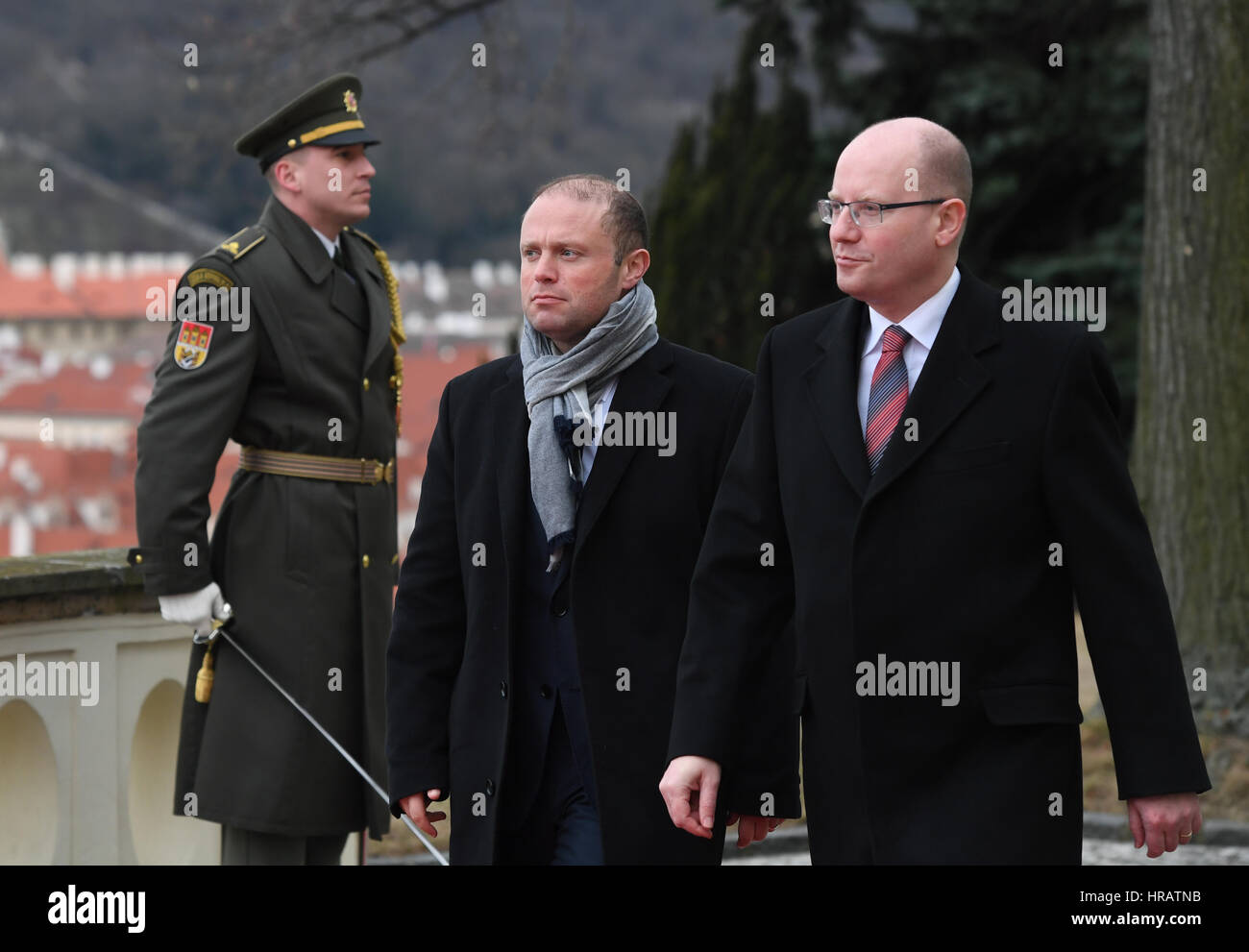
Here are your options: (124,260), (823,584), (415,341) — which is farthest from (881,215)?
(124,260)

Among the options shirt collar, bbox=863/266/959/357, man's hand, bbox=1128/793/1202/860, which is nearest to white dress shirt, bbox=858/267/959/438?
shirt collar, bbox=863/266/959/357

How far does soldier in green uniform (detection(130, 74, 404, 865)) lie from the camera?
4.54 meters

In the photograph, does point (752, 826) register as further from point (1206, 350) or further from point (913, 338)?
point (1206, 350)

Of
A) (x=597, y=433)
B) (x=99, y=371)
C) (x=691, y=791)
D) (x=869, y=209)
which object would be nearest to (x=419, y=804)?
(x=691, y=791)

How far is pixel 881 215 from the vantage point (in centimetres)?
312

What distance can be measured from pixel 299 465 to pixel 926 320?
2019 millimetres

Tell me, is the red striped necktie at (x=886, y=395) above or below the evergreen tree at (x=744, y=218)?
below

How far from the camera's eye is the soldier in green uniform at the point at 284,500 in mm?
4535

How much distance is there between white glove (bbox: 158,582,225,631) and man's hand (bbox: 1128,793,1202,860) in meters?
2.32

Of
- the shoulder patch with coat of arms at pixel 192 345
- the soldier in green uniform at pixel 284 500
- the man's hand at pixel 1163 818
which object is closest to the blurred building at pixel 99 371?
the soldier in green uniform at pixel 284 500

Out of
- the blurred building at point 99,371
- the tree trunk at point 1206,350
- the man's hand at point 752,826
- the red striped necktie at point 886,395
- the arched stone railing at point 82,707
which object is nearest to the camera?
the red striped necktie at point 886,395

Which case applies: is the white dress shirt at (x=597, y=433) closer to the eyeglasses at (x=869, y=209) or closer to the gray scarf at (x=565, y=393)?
the gray scarf at (x=565, y=393)

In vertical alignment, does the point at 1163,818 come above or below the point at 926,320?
below

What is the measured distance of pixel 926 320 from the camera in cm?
318
